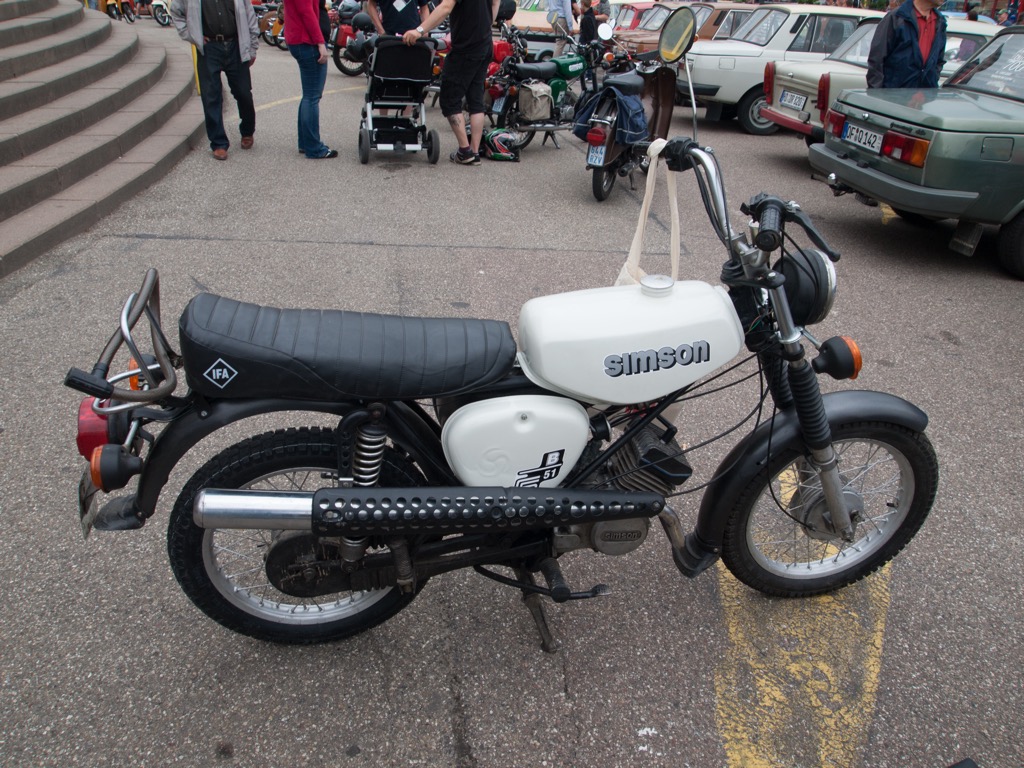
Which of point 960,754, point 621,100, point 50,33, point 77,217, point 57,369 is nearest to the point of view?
point 960,754

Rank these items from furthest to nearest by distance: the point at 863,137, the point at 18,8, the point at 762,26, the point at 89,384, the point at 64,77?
the point at 762,26, the point at 18,8, the point at 64,77, the point at 863,137, the point at 89,384

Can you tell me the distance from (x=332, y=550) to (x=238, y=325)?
2.40 feet

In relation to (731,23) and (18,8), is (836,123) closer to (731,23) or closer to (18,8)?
(731,23)

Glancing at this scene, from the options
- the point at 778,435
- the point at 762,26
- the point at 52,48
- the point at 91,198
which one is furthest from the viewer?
the point at 762,26

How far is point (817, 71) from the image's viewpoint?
7887 mm

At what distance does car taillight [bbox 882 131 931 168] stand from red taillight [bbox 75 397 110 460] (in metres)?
5.45

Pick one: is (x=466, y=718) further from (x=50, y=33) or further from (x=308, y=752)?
(x=50, y=33)

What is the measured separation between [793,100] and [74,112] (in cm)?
728

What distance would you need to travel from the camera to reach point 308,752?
206 cm

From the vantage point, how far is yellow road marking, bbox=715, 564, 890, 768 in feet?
7.02

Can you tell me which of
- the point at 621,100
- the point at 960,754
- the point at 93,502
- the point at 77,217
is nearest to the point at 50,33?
the point at 77,217

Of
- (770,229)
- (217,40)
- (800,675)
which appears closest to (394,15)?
(217,40)

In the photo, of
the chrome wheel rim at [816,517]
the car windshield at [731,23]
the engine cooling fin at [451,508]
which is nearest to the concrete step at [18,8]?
the engine cooling fin at [451,508]

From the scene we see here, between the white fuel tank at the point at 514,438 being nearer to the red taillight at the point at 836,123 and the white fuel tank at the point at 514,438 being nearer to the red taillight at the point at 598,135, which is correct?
the red taillight at the point at 598,135
